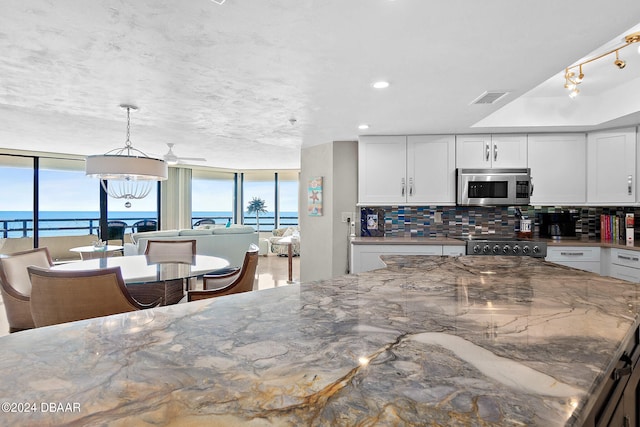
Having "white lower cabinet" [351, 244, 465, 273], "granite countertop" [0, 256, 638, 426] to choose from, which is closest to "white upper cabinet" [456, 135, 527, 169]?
"white lower cabinet" [351, 244, 465, 273]

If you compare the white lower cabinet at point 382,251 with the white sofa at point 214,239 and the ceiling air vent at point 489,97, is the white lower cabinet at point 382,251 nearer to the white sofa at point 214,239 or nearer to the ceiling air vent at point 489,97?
the ceiling air vent at point 489,97

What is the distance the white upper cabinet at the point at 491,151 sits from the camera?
388cm

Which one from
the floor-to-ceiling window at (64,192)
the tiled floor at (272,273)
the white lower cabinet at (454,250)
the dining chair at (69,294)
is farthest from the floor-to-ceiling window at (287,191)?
the dining chair at (69,294)

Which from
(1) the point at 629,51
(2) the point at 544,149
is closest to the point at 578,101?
(2) the point at 544,149

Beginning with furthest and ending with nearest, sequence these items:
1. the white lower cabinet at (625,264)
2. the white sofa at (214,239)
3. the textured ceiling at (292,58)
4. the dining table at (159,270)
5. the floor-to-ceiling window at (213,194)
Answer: the floor-to-ceiling window at (213,194), the white sofa at (214,239), the white lower cabinet at (625,264), the dining table at (159,270), the textured ceiling at (292,58)

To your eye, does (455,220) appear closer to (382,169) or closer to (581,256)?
(382,169)

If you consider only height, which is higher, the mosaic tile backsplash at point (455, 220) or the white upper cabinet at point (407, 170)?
the white upper cabinet at point (407, 170)

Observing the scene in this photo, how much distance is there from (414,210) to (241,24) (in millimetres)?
3222

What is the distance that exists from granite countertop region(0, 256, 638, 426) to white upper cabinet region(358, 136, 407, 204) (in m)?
2.87

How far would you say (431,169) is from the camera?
4.04 m

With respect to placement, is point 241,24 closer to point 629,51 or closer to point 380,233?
point 629,51

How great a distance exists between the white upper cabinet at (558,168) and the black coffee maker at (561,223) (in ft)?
1.12

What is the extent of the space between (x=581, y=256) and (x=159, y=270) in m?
4.07

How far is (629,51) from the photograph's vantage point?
2459 millimetres
